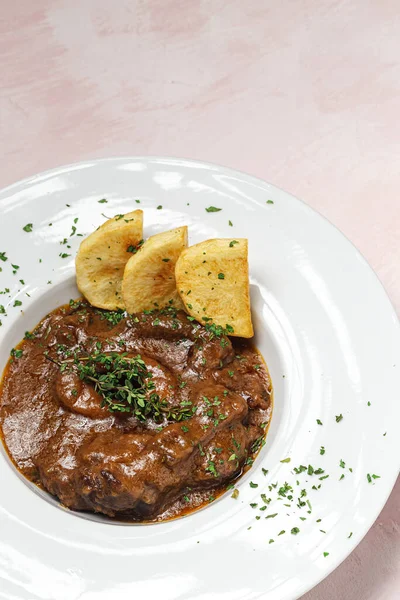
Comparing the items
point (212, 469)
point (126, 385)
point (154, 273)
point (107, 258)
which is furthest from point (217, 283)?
point (212, 469)

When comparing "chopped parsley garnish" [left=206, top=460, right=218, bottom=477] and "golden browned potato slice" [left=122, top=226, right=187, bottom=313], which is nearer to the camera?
"chopped parsley garnish" [left=206, top=460, right=218, bottom=477]

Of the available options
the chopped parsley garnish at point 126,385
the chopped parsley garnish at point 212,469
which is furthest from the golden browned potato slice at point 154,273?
the chopped parsley garnish at point 212,469

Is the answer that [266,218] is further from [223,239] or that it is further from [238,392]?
[238,392]

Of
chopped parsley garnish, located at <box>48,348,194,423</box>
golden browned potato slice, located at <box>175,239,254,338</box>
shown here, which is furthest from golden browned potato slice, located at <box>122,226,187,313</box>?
chopped parsley garnish, located at <box>48,348,194,423</box>

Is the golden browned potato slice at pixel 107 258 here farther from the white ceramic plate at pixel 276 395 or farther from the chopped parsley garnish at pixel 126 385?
the chopped parsley garnish at pixel 126 385

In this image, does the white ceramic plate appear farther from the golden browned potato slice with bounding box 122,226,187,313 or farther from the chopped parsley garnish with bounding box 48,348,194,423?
the chopped parsley garnish with bounding box 48,348,194,423

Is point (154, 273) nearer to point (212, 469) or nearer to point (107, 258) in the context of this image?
point (107, 258)
